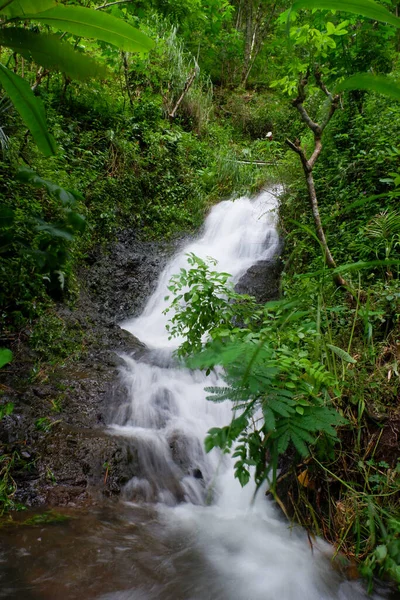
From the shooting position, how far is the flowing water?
188 cm

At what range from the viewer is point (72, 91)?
20.8 feet

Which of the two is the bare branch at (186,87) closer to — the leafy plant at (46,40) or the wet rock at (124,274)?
the wet rock at (124,274)

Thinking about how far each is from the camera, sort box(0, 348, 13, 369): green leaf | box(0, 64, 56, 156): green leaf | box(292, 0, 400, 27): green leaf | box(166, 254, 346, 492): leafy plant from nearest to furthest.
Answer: box(292, 0, 400, 27): green leaf
box(166, 254, 346, 492): leafy plant
box(0, 348, 13, 369): green leaf
box(0, 64, 56, 156): green leaf

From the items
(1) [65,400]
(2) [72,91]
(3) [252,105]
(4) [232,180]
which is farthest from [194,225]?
(3) [252,105]

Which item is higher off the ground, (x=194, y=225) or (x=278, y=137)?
(x=278, y=137)

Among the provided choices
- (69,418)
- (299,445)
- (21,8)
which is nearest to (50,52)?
(21,8)

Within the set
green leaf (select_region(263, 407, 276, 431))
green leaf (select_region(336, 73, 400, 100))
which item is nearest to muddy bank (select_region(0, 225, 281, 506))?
green leaf (select_region(263, 407, 276, 431))

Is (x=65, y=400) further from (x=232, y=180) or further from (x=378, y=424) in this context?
(x=232, y=180)

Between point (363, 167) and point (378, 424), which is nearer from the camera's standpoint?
point (378, 424)

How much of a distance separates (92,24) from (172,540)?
10.2ft

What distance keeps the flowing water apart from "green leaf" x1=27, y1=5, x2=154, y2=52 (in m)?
2.53

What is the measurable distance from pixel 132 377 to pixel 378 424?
2.43m

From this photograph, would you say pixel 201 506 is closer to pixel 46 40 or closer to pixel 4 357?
pixel 4 357

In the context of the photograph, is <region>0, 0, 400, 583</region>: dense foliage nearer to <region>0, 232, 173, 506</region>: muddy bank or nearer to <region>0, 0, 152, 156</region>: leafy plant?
<region>0, 0, 152, 156</region>: leafy plant
